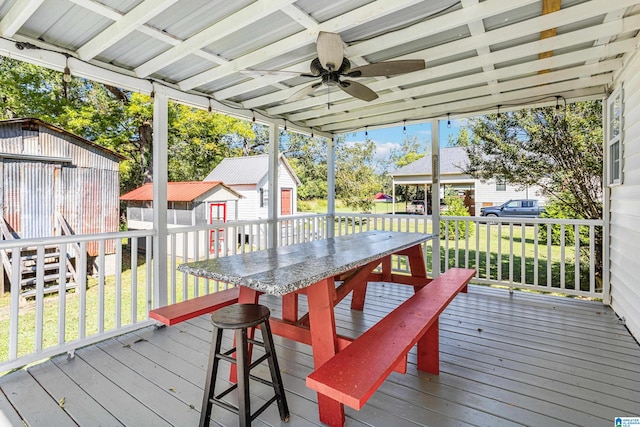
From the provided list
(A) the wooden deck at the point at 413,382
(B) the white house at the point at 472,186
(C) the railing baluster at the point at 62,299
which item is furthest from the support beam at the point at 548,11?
(C) the railing baluster at the point at 62,299

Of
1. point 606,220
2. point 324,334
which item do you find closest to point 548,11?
point 324,334

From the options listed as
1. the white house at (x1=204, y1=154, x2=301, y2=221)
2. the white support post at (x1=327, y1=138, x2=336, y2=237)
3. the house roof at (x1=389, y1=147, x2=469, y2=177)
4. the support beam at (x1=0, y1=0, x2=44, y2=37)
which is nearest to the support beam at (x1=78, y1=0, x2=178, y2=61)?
the support beam at (x1=0, y1=0, x2=44, y2=37)

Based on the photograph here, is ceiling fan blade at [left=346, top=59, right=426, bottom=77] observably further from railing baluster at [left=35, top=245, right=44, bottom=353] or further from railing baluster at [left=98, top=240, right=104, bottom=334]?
railing baluster at [left=35, top=245, right=44, bottom=353]

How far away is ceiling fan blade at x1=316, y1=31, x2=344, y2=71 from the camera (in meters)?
1.95

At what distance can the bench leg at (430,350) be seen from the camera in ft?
7.12

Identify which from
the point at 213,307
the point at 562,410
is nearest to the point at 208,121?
the point at 213,307

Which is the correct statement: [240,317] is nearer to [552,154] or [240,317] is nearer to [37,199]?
[37,199]

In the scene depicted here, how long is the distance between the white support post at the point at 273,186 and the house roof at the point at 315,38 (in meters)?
0.88

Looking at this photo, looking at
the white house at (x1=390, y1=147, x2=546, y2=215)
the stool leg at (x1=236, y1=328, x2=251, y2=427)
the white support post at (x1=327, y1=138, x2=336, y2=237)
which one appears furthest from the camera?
the white house at (x1=390, y1=147, x2=546, y2=215)

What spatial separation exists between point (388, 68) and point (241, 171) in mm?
3439

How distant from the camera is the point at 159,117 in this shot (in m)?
3.04

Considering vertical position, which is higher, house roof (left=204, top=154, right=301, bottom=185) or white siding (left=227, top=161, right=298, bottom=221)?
house roof (left=204, top=154, right=301, bottom=185)

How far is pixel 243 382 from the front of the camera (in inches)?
60.7

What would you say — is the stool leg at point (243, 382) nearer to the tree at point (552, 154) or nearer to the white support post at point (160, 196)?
the white support post at point (160, 196)
